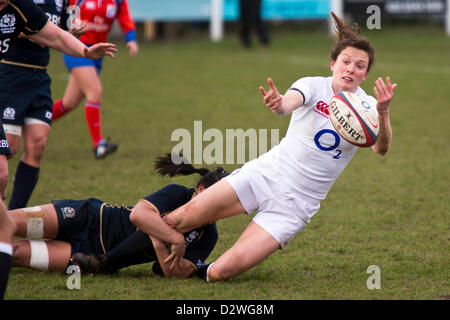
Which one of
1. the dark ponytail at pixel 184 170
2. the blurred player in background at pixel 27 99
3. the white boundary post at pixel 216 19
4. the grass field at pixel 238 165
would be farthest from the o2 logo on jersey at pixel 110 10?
the white boundary post at pixel 216 19

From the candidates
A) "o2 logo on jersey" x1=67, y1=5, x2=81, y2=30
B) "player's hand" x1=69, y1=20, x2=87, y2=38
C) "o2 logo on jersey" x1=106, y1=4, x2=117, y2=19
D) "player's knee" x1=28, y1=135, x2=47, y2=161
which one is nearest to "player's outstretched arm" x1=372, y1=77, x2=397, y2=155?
"player's hand" x1=69, y1=20, x2=87, y2=38

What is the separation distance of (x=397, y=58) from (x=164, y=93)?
21.0 ft

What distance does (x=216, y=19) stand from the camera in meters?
20.8

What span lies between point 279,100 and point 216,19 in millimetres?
16766

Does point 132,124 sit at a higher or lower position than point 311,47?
higher

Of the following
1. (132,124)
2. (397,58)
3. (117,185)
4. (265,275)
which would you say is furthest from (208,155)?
(397,58)

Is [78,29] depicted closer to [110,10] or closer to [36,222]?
[36,222]

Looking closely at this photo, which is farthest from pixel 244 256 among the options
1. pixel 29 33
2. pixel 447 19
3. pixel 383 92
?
pixel 447 19

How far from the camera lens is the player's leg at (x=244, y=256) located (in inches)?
179

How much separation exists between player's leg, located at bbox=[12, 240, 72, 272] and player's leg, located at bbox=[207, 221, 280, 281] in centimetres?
91

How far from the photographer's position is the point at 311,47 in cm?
1941

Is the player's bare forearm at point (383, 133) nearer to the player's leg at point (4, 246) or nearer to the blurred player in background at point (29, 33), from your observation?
the blurred player in background at point (29, 33)
